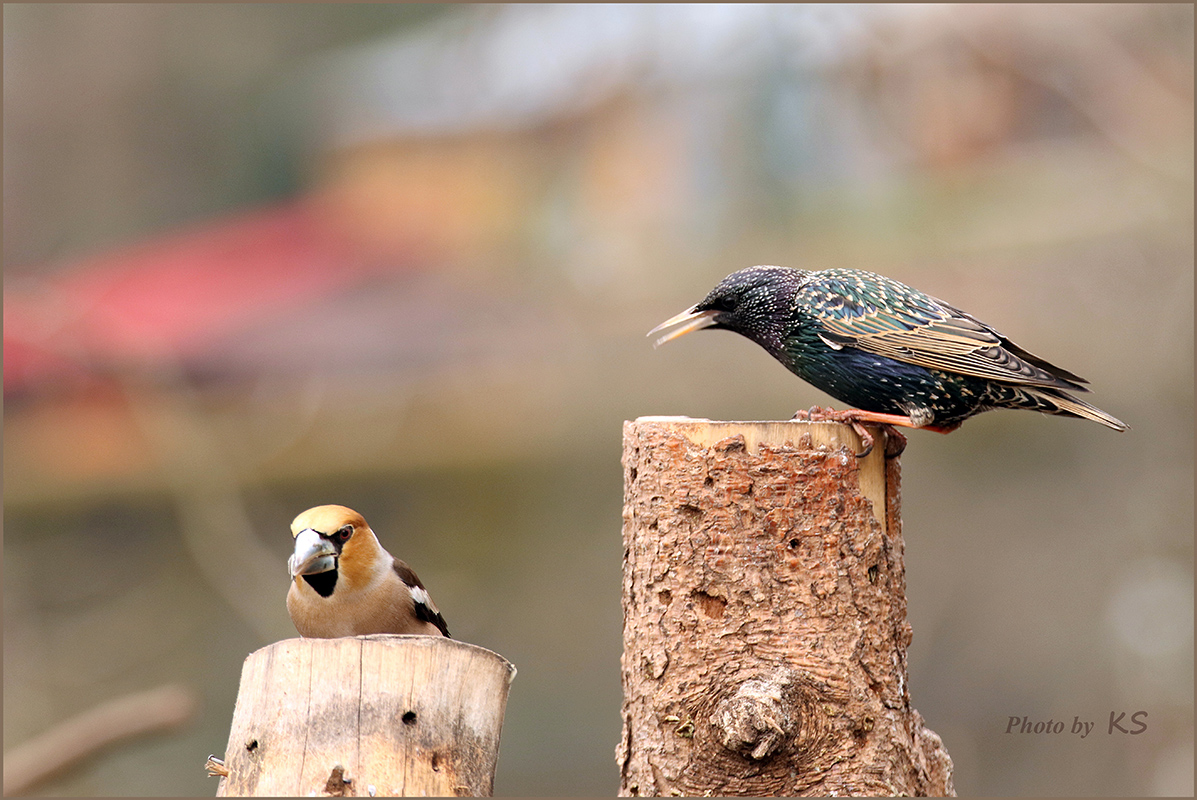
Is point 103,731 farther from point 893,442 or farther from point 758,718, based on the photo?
point 893,442

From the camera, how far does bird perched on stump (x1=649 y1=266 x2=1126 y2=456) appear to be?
389 centimetres

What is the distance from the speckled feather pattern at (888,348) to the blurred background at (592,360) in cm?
430

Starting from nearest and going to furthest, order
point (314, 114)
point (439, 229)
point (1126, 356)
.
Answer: point (1126, 356) < point (439, 229) < point (314, 114)

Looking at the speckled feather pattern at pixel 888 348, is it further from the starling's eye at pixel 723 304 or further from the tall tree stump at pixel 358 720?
the tall tree stump at pixel 358 720

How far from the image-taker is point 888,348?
12.8ft

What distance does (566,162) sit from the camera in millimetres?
11242

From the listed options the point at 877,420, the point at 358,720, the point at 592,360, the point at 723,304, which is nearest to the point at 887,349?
the point at 877,420

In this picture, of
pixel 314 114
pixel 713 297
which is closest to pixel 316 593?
pixel 713 297

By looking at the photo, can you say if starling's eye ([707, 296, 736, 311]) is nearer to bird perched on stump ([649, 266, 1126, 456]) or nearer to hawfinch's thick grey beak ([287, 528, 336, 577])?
bird perched on stump ([649, 266, 1126, 456])

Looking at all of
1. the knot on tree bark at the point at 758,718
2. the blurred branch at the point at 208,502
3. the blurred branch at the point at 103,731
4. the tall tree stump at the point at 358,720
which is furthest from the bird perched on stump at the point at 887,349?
the blurred branch at the point at 208,502

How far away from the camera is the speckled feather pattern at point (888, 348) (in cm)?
389

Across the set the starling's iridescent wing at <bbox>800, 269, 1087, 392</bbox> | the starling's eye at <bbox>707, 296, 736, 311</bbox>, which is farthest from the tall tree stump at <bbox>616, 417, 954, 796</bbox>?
the starling's eye at <bbox>707, 296, 736, 311</bbox>

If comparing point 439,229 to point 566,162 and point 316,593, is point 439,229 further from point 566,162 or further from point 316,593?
point 316,593

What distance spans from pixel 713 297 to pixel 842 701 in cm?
154
